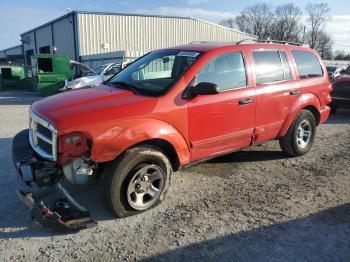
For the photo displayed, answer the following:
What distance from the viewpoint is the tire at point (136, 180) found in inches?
158

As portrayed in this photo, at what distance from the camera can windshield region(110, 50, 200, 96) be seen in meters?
4.70

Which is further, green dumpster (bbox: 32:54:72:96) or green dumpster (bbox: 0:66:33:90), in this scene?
green dumpster (bbox: 0:66:33:90)

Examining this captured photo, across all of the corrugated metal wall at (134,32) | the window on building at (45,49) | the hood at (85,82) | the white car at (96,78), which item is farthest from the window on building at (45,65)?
the window on building at (45,49)

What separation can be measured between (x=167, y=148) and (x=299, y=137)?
9.68ft

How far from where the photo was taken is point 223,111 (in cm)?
493

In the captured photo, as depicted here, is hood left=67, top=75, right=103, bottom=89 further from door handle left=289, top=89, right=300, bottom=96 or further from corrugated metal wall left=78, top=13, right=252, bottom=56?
corrugated metal wall left=78, top=13, right=252, bottom=56

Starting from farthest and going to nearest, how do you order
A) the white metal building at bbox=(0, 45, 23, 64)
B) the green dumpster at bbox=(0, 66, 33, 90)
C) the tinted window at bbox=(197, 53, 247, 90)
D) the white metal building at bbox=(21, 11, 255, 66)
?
1. the white metal building at bbox=(0, 45, 23, 64)
2. the white metal building at bbox=(21, 11, 255, 66)
3. the green dumpster at bbox=(0, 66, 33, 90)
4. the tinted window at bbox=(197, 53, 247, 90)

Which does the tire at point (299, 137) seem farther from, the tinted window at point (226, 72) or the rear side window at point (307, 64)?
the tinted window at point (226, 72)

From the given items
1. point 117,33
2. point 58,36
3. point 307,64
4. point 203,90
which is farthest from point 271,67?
point 58,36

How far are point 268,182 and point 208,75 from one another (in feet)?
5.84

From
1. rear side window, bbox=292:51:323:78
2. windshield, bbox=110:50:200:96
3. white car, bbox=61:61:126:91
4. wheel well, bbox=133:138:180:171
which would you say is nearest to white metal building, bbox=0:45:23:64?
white car, bbox=61:61:126:91

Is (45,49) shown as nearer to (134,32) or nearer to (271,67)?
(134,32)

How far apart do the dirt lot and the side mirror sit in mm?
1330

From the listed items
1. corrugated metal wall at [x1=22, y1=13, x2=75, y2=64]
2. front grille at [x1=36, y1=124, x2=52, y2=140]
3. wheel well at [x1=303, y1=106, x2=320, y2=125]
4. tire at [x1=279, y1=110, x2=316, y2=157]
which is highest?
corrugated metal wall at [x1=22, y1=13, x2=75, y2=64]
